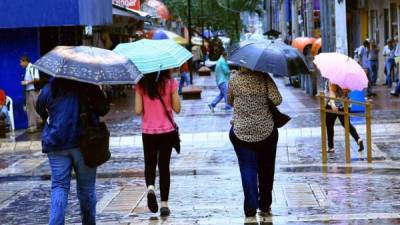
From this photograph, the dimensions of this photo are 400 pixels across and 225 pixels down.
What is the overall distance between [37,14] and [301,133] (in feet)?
21.9

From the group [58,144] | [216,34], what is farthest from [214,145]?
[216,34]

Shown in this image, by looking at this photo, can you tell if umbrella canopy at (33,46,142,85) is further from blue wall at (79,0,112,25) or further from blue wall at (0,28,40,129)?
blue wall at (0,28,40,129)

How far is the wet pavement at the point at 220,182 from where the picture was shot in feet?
29.1

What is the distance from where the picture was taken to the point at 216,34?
80.4 metres

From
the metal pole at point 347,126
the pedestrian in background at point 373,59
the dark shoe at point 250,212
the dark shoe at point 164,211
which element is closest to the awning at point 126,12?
the pedestrian in background at point 373,59

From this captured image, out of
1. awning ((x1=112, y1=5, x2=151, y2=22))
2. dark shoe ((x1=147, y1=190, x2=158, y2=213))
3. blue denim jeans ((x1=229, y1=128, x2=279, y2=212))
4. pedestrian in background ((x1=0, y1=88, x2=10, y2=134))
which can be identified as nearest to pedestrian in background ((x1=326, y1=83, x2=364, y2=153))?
blue denim jeans ((x1=229, y1=128, x2=279, y2=212))

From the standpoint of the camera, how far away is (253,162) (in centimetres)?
850

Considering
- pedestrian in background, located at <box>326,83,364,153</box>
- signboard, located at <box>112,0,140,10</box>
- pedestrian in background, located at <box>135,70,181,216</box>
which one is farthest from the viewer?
signboard, located at <box>112,0,140,10</box>

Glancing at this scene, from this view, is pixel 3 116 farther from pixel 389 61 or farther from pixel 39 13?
pixel 389 61

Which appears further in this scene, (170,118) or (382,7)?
(382,7)

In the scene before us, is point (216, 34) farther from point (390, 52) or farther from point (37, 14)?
point (37, 14)

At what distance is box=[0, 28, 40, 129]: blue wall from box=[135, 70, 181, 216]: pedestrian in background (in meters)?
11.3

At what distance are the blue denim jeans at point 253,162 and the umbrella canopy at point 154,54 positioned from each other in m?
1.03

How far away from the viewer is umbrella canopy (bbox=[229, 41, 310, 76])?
327 inches
